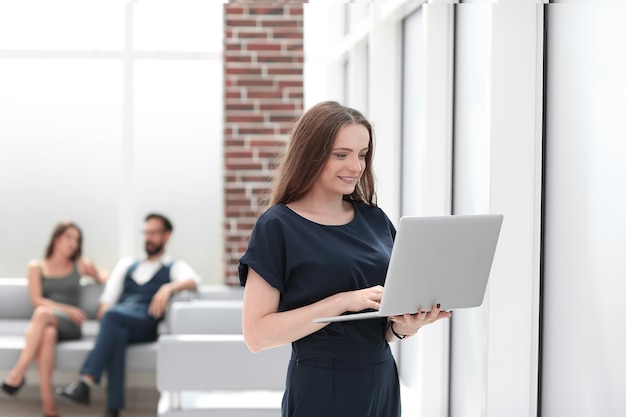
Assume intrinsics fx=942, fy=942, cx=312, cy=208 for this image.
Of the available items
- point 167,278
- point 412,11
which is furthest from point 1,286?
point 412,11

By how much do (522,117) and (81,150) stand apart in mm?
5832

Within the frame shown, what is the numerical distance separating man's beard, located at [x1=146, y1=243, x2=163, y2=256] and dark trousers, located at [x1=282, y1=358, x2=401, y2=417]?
473 cm

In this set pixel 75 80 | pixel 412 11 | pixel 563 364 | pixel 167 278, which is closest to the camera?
pixel 563 364

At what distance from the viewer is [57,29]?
327 inches

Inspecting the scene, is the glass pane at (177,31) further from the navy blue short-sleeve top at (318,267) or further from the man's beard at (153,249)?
the navy blue short-sleeve top at (318,267)

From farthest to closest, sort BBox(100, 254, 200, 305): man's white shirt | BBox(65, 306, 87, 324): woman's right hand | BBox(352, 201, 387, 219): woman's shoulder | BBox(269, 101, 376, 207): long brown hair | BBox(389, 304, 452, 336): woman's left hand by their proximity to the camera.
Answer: BBox(100, 254, 200, 305): man's white shirt, BBox(65, 306, 87, 324): woman's right hand, BBox(352, 201, 387, 219): woman's shoulder, BBox(269, 101, 376, 207): long brown hair, BBox(389, 304, 452, 336): woman's left hand

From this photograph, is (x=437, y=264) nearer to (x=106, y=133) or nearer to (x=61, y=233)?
(x=61, y=233)

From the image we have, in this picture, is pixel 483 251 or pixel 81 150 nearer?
pixel 483 251

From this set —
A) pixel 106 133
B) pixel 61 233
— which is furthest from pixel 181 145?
pixel 61 233

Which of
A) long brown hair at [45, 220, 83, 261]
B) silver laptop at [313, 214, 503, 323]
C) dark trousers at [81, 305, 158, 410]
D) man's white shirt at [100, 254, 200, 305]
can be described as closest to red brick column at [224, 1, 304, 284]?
man's white shirt at [100, 254, 200, 305]

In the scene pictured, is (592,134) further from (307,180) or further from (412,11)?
(412,11)

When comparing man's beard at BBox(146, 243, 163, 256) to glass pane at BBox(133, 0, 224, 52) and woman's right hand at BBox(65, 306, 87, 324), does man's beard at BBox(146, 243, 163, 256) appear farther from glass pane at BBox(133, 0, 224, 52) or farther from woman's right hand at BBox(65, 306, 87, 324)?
glass pane at BBox(133, 0, 224, 52)

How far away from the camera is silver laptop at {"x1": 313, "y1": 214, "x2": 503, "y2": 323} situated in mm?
2109

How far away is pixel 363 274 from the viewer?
7.64 feet
